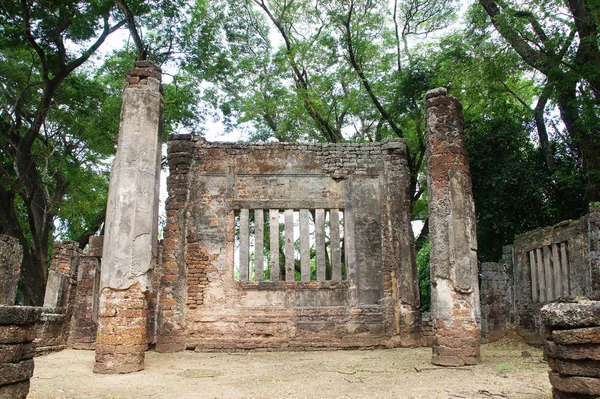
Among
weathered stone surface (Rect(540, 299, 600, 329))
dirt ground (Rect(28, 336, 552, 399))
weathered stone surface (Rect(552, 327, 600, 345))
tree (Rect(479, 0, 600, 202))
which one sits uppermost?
tree (Rect(479, 0, 600, 202))

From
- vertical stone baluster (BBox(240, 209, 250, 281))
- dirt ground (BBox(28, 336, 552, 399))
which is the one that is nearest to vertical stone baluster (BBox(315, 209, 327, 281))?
vertical stone baluster (BBox(240, 209, 250, 281))

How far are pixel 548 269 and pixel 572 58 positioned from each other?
5298 mm

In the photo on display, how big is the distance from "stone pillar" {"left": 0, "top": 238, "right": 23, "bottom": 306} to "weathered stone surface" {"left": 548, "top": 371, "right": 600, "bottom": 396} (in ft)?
34.4

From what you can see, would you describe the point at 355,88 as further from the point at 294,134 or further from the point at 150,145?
the point at 150,145

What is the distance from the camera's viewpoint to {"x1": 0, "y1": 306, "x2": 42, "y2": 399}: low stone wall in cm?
441

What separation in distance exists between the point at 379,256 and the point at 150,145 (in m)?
6.13

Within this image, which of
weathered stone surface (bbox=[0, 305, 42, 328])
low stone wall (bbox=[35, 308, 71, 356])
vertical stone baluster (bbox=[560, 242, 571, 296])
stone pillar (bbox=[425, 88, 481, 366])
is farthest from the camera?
low stone wall (bbox=[35, 308, 71, 356])

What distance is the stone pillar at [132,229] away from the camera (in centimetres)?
827

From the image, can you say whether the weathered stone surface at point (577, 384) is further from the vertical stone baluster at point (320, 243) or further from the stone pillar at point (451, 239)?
the vertical stone baluster at point (320, 243)

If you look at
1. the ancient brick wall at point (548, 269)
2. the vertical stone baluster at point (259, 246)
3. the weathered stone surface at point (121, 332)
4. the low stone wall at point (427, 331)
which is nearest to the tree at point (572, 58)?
the ancient brick wall at point (548, 269)

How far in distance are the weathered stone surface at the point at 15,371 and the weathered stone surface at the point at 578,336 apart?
4.94m

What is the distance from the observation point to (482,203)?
1435 centimetres

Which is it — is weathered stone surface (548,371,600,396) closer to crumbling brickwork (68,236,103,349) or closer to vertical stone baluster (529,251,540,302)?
vertical stone baluster (529,251,540,302)

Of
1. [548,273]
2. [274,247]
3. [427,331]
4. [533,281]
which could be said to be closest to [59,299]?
[274,247]
